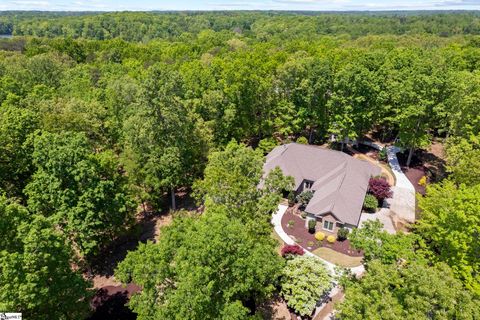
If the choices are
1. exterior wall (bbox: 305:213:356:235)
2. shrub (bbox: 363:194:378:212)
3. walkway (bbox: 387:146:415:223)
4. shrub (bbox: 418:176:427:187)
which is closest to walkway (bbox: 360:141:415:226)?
walkway (bbox: 387:146:415:223)

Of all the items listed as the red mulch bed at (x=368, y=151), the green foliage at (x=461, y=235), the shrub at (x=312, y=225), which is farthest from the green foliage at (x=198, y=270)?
the red mulch bed at (x=368, y=151)

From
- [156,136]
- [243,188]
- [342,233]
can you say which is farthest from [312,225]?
[156,136]

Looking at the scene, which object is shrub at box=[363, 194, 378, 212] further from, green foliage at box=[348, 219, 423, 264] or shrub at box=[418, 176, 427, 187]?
green foliage at box=[348, 219, 423, 264]

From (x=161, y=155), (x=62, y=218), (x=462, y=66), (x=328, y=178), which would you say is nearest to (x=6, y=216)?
(x=62, y=218)

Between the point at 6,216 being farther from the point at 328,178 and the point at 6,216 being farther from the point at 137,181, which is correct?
the point at 328,178

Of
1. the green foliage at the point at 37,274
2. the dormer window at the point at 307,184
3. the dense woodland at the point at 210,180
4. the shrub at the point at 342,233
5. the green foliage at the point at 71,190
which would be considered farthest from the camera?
the dormer window at the point at 307,184

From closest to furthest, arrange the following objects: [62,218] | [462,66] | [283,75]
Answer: [62,218] < [283,75] < [462,66]

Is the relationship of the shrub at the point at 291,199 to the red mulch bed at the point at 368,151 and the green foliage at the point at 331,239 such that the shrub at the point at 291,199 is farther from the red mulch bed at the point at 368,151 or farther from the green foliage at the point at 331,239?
the red mulch bed at the point at 368,151
